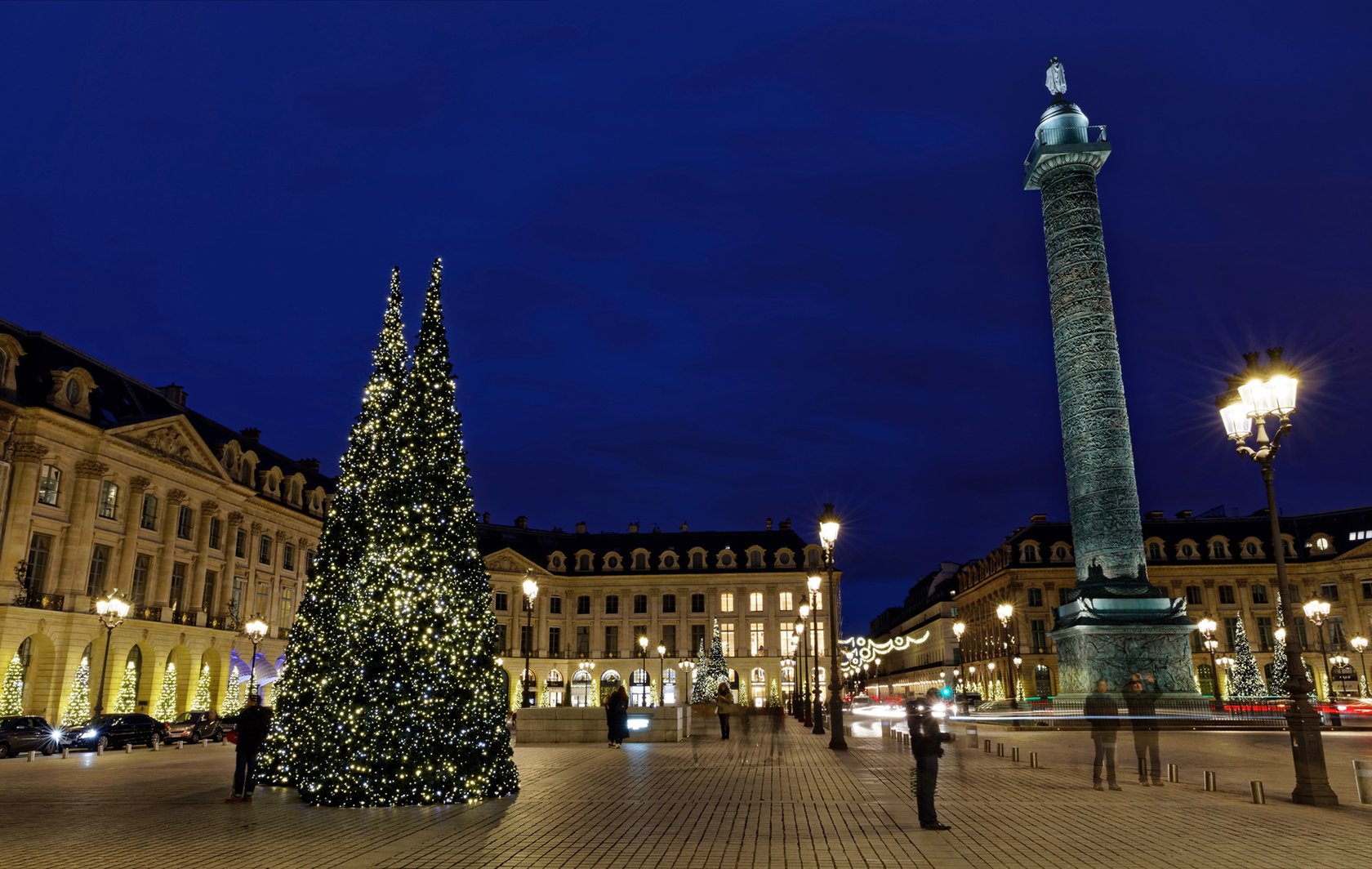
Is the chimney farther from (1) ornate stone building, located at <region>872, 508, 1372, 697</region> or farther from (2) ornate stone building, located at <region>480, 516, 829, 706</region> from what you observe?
(1) ornate stone building, located at <region>872, 508, 1372, 697</region>

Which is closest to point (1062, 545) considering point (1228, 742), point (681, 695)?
point (681, 695)

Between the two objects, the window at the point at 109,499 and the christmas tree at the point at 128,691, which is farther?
the window at the point at 109,499

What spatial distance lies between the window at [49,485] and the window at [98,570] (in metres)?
3.12

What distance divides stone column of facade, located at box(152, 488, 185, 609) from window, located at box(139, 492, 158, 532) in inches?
18.2

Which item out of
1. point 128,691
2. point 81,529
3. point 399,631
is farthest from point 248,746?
point 128,691

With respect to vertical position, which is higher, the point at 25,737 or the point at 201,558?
the point at 201,558

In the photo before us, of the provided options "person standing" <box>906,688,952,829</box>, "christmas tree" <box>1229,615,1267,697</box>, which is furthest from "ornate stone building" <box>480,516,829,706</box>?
"person standing" <box>906,688,952,829</box>

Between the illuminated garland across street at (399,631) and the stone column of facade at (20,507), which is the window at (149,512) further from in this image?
the illuminated garland across street at (399,631)

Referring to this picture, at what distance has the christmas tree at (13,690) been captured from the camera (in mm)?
39031

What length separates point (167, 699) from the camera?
161ft

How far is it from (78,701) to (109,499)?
10.8 metres

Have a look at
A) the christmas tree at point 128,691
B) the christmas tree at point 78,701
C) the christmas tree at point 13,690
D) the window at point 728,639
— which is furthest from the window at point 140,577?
the window at point 728,639

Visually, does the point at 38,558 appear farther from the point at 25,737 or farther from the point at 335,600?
the point at 335,600

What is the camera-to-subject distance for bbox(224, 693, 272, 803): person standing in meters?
15.7
